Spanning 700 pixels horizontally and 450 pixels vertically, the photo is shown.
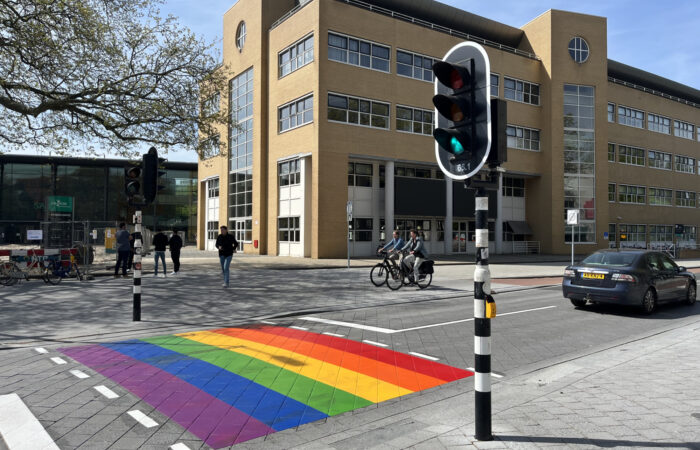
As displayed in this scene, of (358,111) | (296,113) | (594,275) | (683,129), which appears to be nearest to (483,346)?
(594,275)

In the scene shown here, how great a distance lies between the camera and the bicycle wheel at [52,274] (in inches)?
573

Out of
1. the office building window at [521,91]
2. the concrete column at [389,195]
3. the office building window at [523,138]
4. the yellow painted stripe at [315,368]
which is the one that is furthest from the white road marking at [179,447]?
the office building window at [521,91]

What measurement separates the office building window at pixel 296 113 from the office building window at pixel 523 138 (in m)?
17.0

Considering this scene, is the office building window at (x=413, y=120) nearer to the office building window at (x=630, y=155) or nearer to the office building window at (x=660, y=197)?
the office building window at (x=630, y=155)

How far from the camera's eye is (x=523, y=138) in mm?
37469

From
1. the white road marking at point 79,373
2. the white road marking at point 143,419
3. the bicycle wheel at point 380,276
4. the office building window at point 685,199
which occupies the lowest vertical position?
the white road marking at point 79,373

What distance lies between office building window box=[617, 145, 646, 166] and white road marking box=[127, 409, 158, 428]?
49.7 meters

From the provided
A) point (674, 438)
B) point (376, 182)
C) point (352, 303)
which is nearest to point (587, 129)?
point (376, 182)

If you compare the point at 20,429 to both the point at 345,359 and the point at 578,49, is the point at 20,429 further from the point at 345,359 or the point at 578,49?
the point at 578,49

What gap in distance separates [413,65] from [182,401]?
30.2m

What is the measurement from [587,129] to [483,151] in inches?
1592

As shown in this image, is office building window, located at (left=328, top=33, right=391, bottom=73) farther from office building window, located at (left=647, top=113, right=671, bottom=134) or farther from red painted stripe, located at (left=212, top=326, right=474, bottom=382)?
office building window, located at (left=647, top=113, right=671, bottom=134)

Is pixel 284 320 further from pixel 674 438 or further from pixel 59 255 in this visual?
pixel 59 255

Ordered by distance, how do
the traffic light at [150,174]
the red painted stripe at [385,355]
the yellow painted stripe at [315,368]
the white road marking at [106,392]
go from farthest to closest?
the traffic light at [150,174], the red painted stripe at [385,355], the yellow painted stripe at [315,368], the white road marking at [106,392]
